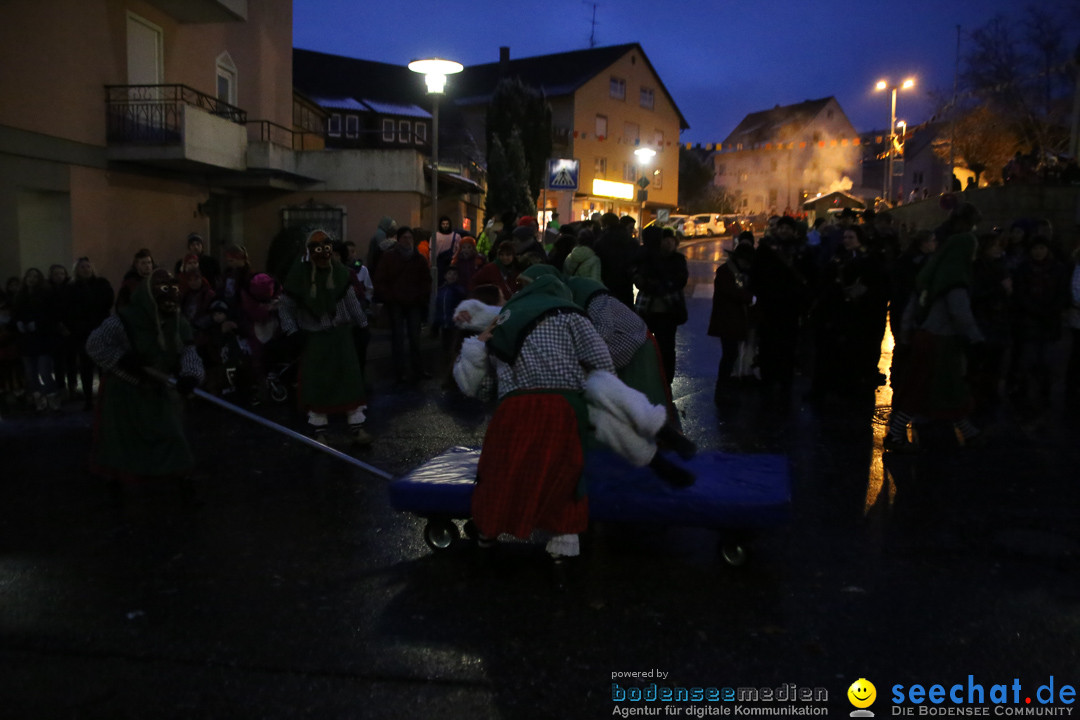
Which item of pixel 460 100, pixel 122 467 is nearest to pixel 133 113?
pixel 122 467

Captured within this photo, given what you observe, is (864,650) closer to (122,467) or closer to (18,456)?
(122,467)

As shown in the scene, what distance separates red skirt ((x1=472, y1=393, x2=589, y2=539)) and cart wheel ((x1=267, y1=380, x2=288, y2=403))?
609 cm

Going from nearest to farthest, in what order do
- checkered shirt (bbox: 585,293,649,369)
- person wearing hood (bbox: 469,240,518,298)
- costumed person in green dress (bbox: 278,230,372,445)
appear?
checkered shirt (bbox: 585,293,649,369) < costumed person in green dress (bbox: 278,230,372,445) < person wearing hood (bbox: 469,240,518,298)

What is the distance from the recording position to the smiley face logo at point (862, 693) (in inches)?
143

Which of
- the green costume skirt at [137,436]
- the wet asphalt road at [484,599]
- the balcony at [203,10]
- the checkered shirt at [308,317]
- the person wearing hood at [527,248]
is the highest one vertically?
the balcony at [203,10]

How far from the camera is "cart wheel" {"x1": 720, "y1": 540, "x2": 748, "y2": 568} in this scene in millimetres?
5012

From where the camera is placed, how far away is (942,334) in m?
7.50

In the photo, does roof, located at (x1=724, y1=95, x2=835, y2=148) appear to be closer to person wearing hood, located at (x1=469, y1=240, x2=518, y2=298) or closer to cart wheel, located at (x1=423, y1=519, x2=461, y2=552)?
person wearing hood, located at (x1=469, y1=240, x2=518, y2=298)

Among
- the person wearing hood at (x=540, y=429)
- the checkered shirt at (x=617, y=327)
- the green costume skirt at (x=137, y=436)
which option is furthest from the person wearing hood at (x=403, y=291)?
the person wearing hood at (x=540, y=429)

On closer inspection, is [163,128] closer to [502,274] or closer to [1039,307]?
[502,274]

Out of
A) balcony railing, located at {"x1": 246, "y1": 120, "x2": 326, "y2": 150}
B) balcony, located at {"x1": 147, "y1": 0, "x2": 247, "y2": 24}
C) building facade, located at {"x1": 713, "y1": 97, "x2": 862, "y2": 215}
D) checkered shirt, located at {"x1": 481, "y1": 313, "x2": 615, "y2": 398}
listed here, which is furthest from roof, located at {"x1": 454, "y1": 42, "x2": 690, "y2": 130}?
checkered shirt, located at {"x1": 481, "y1": 313, "x2": 615, "y2": 398}

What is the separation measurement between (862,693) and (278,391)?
782 cm

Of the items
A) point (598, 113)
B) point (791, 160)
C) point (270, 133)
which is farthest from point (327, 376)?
point (791, 160)

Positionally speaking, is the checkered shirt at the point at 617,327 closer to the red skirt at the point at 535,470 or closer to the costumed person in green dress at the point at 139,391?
the red skirt at the point at 535,470
